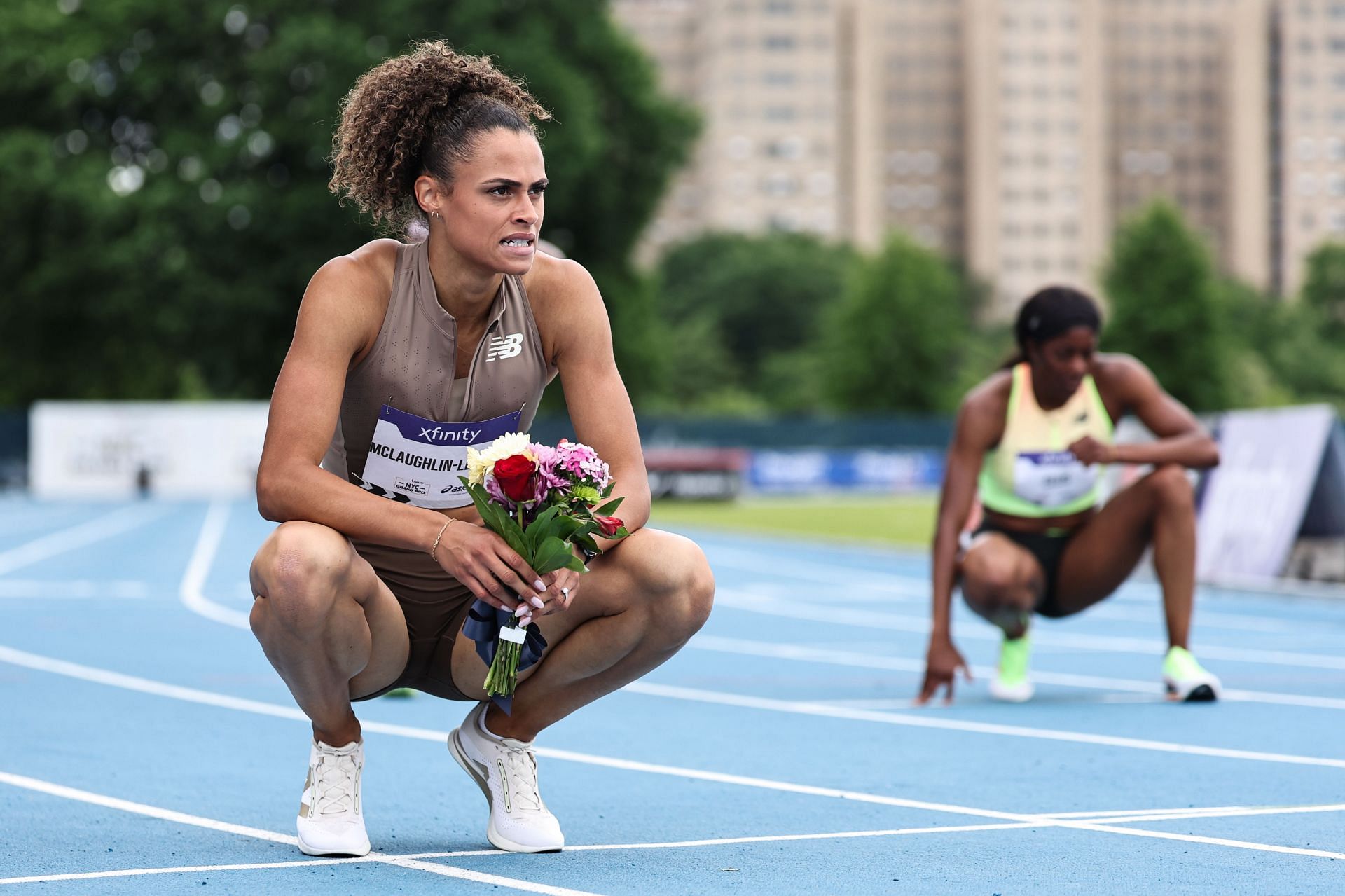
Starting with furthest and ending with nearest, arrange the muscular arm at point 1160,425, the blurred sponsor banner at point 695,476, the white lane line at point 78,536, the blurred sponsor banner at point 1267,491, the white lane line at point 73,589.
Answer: the blurred sponsor banner at point 695,476, the white lane line at point 78,536, the white lane line at point 73,589, the blurred sponsor banner at point 1267,491, the muscular arm at point 1160,425

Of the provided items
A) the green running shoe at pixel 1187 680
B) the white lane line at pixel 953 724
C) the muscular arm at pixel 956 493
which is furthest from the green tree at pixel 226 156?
the green running shoe at pixel 1187 680

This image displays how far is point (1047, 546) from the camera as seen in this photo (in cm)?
775

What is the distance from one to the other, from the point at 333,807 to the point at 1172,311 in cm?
6894

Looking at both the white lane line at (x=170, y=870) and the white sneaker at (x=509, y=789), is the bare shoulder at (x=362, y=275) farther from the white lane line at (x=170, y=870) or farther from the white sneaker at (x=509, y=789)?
the white lane line at (x=170, y=870)

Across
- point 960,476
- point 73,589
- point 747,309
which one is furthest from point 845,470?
point 747,309

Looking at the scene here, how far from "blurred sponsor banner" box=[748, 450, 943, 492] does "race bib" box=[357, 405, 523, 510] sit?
137 feet

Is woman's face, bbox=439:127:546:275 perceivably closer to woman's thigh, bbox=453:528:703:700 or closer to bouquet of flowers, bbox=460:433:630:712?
bouquet of flowers, bbox=460:433:630:712

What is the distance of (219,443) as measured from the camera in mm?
41125

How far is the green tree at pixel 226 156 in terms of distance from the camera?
3700 centimetres

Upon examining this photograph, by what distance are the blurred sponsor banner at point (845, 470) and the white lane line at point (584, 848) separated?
41.3 metres

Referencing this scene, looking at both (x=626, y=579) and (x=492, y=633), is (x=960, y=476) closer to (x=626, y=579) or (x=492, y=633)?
(x=626, y=579)

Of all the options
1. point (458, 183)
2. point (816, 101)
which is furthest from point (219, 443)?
point (816, 101)

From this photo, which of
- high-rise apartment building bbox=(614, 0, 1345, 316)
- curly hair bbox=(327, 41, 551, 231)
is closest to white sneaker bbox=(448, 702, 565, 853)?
curly hair bbox=(327, 41, 551, 231)

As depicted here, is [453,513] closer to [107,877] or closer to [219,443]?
[107,877]
